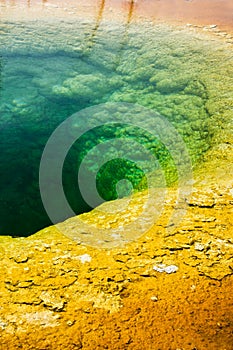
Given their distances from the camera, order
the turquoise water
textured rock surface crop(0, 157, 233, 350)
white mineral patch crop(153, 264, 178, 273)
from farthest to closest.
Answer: the turquoise water → white mineral patch crop(153, 264, 178, 273) → textured rock surface crop(0, 157, 233, 350)

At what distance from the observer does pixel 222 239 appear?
6.64 ft

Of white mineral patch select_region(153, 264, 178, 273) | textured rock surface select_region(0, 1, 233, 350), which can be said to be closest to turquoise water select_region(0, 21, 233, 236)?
textured rock surface select_region(0, 1, 233, 350)

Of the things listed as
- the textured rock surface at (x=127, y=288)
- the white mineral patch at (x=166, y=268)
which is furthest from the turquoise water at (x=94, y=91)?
the white mineral patch at (x=166, y=268)

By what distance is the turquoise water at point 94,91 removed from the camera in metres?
3.49

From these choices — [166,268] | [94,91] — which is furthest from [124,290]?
[94,91]

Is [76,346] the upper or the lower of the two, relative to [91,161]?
lower

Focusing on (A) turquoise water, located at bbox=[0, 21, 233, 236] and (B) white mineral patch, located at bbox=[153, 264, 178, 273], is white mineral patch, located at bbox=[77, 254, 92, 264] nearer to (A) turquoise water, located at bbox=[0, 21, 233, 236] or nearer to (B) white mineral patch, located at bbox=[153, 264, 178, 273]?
(B) white mineral patch, located at bbox=[153, 264, 178, 273]

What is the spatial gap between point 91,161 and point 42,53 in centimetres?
203

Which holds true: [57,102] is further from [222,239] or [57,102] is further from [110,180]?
[222,239]

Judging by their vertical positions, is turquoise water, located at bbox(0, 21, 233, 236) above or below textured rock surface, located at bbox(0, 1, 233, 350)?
above

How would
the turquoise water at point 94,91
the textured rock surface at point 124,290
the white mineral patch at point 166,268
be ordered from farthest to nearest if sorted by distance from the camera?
the turquoise water at point 94,91, the white mineral patch at point 166,268, the textured rock surface at point 124,290

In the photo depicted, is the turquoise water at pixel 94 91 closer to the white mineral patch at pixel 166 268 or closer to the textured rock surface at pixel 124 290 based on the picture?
the textured rock surface at pixel 124 290

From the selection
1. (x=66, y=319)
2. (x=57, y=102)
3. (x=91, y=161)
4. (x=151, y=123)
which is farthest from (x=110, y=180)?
(x=66, y=319)

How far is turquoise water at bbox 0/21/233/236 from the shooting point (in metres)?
3.49
